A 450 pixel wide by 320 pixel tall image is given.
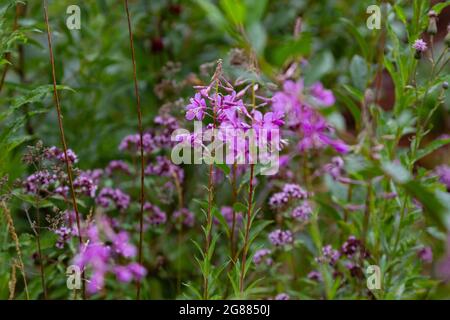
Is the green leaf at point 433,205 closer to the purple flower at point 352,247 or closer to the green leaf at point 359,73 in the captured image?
the purple flower at point 352,247

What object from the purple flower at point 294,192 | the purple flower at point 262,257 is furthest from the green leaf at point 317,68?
the purple flower at point 262,257

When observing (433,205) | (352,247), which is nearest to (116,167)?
(352,247)

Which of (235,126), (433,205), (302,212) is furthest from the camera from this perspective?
(302,212)

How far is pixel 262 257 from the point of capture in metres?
1.32

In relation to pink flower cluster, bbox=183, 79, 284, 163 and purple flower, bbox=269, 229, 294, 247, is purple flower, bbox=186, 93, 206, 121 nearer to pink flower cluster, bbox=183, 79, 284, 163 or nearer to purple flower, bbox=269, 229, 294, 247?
pink flower cluster, bbox=183, 79, 284, 163

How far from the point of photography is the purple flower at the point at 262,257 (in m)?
1.28

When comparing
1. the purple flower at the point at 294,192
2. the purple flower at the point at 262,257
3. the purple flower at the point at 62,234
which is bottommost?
the purple flower at the point at 262,257

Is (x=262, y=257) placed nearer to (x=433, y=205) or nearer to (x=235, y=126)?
(x=235, y=126)

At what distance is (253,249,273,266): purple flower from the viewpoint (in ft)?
4.19

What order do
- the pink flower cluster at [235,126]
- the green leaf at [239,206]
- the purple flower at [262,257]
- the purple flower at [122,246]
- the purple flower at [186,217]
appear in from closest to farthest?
the pink flower cluster at [235,126], the green leaf at [239,206], the purple flower at [122,246], the purple flower at [262,257], the purple flower at [186,217]

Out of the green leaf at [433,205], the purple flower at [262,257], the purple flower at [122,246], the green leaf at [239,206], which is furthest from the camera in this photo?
the purple flower at [262,257]

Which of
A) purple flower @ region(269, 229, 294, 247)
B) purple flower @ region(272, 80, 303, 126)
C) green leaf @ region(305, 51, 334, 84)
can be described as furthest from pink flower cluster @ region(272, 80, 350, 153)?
green leaf @ region(305, 51, 334, 84)
